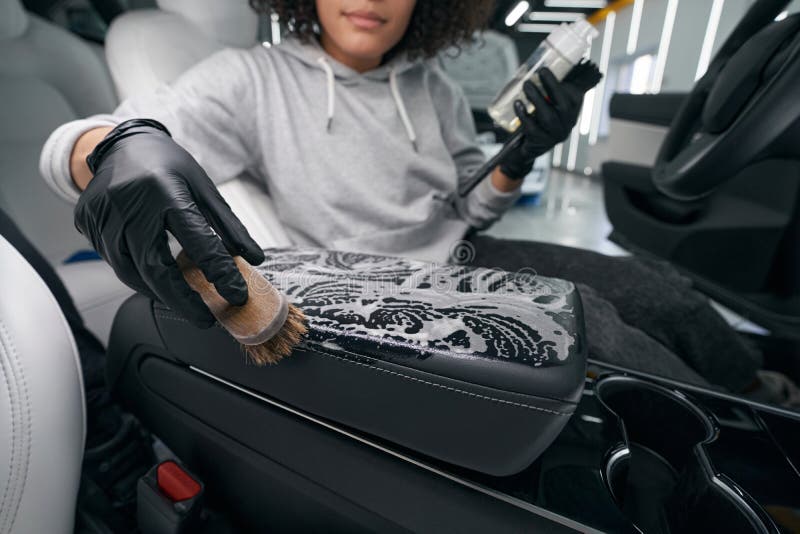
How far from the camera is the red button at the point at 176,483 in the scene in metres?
0.44

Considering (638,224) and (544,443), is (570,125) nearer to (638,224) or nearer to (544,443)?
(544,443)

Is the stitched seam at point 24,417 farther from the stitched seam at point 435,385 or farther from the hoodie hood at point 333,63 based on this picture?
the hoodie hood at point 333,63

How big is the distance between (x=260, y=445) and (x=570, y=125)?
649mm

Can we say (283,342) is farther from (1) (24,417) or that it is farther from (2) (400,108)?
(2) (400,108)

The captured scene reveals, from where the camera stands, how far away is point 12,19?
846 millimetres

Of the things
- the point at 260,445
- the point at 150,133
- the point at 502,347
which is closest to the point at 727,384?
the point at 502,347

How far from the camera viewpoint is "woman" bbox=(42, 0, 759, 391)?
1.96ft

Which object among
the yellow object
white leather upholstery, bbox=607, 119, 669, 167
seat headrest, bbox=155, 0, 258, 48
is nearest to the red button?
seat headrest, bbox=155, 0, 258, 48

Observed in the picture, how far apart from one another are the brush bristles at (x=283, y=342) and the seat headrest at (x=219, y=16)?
0.76 metres

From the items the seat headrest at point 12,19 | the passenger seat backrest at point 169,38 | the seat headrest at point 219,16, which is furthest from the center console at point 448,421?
the seat headrest at point 12,19

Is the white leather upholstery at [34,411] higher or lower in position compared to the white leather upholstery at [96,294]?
higher

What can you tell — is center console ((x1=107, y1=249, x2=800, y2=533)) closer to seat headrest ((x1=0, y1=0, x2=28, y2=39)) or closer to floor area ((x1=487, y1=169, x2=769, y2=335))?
seat headrest ((x1=0, y1=0, x2=28, y2=39))

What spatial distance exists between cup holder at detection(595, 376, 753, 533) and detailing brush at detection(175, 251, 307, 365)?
12.0 inches

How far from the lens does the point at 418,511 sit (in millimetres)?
340
